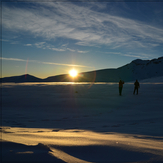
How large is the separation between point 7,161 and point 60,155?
2.05 ft

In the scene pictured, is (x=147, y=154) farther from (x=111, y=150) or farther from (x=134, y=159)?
(x=111, y=150)

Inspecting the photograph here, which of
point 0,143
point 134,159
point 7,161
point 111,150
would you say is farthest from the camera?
point 0,143

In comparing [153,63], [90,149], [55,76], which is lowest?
[90,149]

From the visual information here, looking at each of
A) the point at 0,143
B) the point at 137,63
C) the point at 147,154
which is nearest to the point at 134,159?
the point at 147,154

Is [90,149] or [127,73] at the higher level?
[127,73]

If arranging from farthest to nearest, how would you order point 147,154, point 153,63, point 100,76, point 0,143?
point 153,63
point 100,76
point 0,143
point 147,154

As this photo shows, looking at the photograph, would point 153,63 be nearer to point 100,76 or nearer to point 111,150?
point 100,76

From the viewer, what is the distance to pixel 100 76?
403ft

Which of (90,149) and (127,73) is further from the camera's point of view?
(127,73)

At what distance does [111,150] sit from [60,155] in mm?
768

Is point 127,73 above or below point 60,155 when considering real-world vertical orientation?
above

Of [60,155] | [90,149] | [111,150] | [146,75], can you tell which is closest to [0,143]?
[60,155]

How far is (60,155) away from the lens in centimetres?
199

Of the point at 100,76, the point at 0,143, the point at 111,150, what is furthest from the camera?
the point at 100,76
